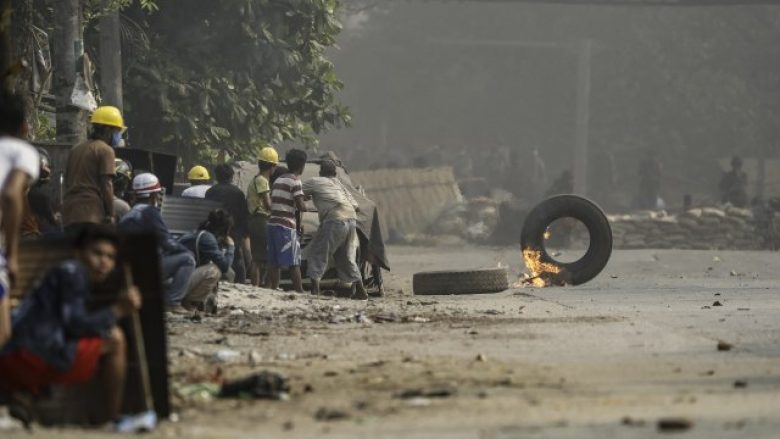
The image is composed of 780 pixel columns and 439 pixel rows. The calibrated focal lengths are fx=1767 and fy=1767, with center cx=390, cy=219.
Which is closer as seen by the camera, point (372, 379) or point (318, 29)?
point (372, 379)

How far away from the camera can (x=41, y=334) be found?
7.90 meters

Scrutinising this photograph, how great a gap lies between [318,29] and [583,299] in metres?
9.27

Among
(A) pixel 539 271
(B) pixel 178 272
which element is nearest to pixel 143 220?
(B) pixel 178 272

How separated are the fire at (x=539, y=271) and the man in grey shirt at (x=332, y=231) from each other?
11.2 ft

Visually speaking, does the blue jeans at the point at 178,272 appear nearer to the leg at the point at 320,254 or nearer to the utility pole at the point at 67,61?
the leg at the point at 320,254

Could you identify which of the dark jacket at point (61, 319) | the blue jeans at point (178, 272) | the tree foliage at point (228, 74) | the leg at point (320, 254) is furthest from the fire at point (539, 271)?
the dark jacket at point (61, 319)

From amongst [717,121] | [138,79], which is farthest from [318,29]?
[717,121]

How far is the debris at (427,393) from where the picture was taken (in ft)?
29.9

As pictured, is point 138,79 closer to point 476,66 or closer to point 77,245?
point 77,245

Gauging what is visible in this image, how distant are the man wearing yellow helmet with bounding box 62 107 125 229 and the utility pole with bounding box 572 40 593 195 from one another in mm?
41103

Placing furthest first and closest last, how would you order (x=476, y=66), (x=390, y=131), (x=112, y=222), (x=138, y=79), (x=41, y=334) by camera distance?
(x=390, y=131) → (x=476, y=66) → (x=138, y=79) → (x=112, y=222) → (x=41, y=334)

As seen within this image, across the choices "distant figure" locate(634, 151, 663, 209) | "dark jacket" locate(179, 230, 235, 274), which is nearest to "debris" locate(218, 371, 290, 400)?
"dark jacket" locate(179, 230, 235, 274)

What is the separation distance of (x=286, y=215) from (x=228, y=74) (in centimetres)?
669

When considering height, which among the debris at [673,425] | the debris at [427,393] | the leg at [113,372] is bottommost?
the debris at [427,393]
